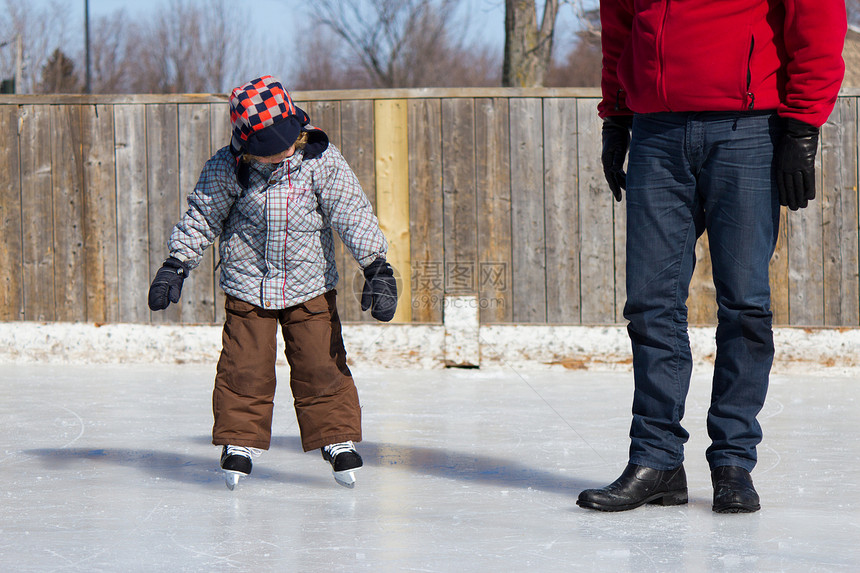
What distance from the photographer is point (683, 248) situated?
256 cm

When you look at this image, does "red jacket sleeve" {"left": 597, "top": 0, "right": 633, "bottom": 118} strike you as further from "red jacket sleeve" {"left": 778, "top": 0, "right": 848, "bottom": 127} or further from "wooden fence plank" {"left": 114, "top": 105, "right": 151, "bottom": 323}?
"wooden fence plank" {"left": 114, "top": 105, "right": 151, "bottom": 323}

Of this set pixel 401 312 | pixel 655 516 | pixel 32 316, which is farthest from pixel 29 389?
pixel 655 516

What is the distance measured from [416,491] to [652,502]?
638 mm

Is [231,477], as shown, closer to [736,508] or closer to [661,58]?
[736,508]

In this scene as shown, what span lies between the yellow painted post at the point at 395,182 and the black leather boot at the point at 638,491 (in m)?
2.92

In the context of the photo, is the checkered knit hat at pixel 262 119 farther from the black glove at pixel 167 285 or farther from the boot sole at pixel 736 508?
the boot sole at pixel 736 508

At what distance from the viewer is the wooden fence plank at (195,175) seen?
550 cm

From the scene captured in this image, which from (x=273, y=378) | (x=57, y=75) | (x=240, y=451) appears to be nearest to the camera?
(x=240, y=451)

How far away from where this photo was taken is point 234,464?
2.81 meters

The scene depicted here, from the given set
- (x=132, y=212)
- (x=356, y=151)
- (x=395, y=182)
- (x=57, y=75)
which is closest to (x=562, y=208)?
(x=395, y=182)

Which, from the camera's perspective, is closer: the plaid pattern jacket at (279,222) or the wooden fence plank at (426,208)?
the plaid pattern jacket at (279,222)

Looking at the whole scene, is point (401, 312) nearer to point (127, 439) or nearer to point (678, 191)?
point (127, 439)

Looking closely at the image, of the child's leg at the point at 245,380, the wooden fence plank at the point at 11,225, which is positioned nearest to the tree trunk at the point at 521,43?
the wooden fence plank at the point at 11,225

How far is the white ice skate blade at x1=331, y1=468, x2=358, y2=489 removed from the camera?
9.30ft
